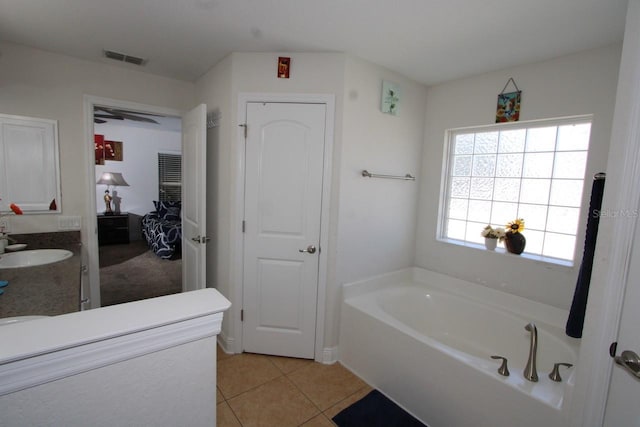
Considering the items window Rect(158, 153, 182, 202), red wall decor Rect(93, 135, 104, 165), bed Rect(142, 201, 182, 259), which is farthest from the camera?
window Rect(158, 153, 182, 202)

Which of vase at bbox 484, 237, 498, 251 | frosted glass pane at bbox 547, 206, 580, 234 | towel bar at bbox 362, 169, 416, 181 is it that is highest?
towel bar at bbox 362, 169, 416, 181

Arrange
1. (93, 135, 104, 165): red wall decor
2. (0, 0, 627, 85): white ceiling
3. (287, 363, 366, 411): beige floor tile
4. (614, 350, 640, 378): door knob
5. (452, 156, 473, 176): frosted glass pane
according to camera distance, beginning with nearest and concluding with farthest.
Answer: (614, 350, 640, 378): door knob, (0, 0, 627, 85): white ceiling, (287, 363, 366, 411): beige floor tile, (452, 156, 473, 176): frosted glass pane, (93, 135, 104, 165): red wall decor

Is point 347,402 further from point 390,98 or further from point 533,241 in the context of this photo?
point 390,98

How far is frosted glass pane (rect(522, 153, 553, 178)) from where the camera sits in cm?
224

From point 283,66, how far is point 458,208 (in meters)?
1.91

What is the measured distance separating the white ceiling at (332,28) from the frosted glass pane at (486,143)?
0.52 metres

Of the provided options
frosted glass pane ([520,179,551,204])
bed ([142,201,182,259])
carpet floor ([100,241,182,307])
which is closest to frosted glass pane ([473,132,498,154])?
frosted glass pane ([520,179,551,204])

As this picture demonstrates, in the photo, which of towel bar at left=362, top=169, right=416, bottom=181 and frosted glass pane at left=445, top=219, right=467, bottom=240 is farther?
frosted glass pane at left=445, top=219, right=467, bottom=240

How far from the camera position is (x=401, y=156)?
266 cm

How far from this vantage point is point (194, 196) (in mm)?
2600

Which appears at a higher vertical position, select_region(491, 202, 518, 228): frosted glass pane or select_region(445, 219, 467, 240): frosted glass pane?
select_region(491, 202, 518, 228): frosted glass pane

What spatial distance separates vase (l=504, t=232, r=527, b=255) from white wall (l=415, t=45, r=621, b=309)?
2.7 inches

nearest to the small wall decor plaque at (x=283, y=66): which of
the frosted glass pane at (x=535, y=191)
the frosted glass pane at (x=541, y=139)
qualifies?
the frosted glass pane at (x=541, y=139)

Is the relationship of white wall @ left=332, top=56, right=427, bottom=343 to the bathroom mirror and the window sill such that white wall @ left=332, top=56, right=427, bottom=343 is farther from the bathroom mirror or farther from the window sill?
the bathroom mirror
